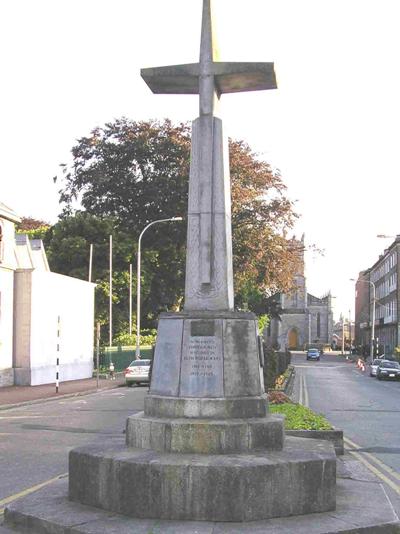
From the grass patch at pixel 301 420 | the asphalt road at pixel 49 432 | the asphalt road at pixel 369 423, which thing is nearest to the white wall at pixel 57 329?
the asphalt road at pixel 49 432

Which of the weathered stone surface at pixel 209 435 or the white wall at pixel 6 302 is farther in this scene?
the white wall at pixel 6 302

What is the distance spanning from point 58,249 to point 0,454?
38914 mm

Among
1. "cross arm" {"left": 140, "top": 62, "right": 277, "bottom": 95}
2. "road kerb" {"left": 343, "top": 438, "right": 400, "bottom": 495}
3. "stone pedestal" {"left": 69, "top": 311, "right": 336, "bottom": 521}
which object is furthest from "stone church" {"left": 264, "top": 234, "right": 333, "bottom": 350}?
"stone pedestal" {"left": 69, "top": 311, "right": 336, "bottom": 521}

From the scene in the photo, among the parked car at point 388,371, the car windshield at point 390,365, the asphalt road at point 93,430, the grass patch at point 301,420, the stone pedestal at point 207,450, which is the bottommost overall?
the parked car at point 388,371

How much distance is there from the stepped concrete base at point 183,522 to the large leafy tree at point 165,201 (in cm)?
3639

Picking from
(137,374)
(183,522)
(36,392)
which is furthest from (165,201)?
(183,522)

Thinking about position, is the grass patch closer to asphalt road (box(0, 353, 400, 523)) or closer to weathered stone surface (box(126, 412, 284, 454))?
asphalt road (box(0, 353, 400, 523))

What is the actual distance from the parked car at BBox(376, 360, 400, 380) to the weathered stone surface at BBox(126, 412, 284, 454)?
3865 cm

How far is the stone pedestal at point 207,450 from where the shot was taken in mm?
6344

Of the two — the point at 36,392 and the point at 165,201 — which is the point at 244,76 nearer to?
the point at 36,392

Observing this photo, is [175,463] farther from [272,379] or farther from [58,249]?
[58,249]

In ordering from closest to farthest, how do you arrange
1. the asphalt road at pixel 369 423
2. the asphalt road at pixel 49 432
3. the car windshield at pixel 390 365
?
the asphalt road at pixel 49 432 → the asphalt road at pixel 369 423 → the car windshield at pixel 390 365

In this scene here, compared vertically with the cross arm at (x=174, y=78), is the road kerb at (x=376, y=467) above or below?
below

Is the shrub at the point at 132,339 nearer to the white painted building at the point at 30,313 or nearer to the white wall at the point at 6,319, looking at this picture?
the white painted building at the point at 30,313
